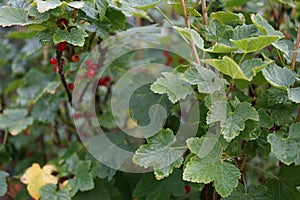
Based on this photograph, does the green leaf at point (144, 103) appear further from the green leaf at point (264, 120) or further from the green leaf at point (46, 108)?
the green leaf at point (46, 108)

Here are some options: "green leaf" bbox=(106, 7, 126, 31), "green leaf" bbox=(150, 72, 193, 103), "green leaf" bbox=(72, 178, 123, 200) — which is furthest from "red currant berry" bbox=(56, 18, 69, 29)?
"green leaf" bbox=(72, 178, 123, 200)

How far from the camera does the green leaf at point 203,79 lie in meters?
0.74

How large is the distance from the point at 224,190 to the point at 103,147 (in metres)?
0.45

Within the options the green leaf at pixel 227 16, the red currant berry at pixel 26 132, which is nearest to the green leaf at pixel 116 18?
the green leaf at pixel 227 16

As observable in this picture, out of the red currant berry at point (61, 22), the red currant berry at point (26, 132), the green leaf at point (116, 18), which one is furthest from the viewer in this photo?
the red currant berry at point (26, 132)

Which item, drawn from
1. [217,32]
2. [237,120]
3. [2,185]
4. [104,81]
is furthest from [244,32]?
[2,185]

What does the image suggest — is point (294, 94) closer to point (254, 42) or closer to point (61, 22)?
point (254, 42)

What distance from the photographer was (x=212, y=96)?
0.78 metres

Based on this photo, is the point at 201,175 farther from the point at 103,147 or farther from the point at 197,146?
the point at 103,147

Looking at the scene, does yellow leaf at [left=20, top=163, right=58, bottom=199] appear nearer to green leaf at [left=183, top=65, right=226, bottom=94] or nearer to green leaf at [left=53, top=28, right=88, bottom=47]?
green leaf at [left=53, top=28, right=88, bottom=47]

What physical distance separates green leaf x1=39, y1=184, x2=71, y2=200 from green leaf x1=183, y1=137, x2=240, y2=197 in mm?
368

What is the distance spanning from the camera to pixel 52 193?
3.27 ft

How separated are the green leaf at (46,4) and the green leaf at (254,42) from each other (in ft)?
1.06

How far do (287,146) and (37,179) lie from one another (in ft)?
2.02
